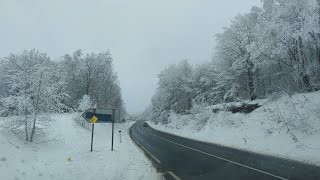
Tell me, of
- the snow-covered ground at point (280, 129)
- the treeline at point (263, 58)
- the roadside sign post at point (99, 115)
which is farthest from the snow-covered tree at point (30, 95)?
the treeline at point (263, 58)

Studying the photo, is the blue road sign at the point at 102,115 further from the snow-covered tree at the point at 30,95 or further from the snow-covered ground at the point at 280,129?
the snow-covered ground at the point at 280,129

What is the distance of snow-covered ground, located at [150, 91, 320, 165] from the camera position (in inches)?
618

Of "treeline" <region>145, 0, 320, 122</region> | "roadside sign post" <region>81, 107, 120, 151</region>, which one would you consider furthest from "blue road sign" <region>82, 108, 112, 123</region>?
"treeline" <region>145, 0, 320, 122</region>

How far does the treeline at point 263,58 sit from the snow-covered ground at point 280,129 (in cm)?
430

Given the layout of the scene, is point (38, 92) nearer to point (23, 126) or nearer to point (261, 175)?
point (23, 126)

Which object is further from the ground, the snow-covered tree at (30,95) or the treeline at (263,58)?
the treeline at (263,58)

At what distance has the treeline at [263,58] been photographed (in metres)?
26.5

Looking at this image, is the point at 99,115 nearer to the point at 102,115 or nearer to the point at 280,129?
the point at 102,115

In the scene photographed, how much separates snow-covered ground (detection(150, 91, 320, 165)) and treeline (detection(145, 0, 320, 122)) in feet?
14.1

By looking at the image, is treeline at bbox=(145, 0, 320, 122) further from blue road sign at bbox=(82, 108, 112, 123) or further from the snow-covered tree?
the snow-covered tree

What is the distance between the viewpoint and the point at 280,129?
63.5 ft

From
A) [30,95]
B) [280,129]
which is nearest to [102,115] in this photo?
[30,95]

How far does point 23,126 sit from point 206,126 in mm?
21605

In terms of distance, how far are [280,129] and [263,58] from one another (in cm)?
1461
